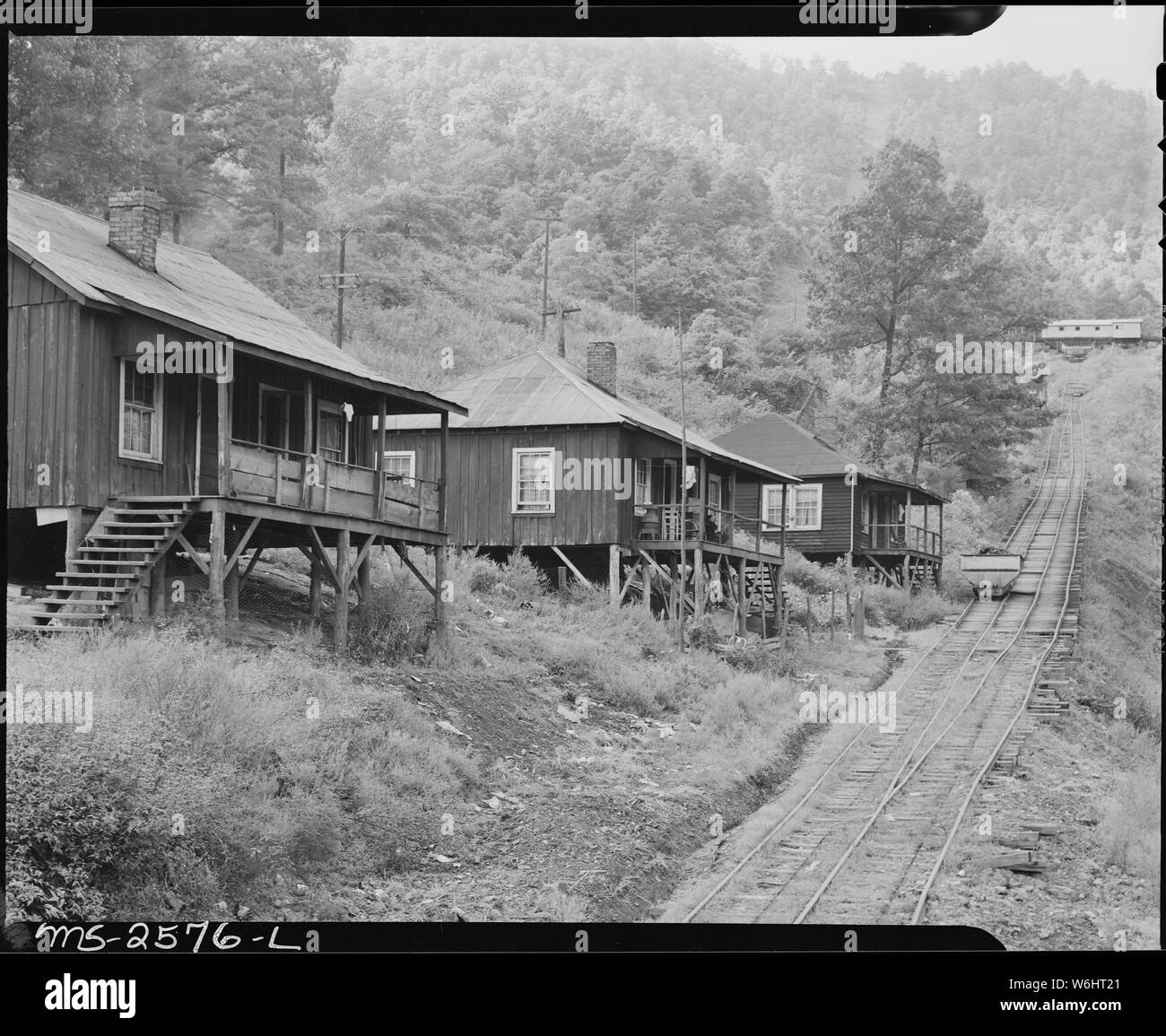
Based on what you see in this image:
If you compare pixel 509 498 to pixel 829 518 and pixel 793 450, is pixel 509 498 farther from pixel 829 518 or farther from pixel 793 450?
pixel 793 450

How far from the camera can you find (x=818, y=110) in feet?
188

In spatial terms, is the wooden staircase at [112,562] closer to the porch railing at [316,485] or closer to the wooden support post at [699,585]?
the porch railing at [316,485]

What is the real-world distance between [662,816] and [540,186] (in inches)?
1485

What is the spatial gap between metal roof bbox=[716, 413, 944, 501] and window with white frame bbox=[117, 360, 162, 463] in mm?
27240

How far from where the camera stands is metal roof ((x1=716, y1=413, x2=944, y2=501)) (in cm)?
4356

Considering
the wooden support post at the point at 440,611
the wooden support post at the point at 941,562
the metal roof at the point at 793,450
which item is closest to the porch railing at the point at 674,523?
the wooden support post at the point at 440,611

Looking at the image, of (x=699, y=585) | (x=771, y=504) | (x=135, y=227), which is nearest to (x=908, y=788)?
(x=699, y=585)

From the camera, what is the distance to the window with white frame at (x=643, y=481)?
107ft

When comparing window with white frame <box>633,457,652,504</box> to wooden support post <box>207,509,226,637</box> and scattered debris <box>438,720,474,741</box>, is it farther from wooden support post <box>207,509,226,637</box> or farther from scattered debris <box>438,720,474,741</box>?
wooden support post <box>207,509,226,637</box>

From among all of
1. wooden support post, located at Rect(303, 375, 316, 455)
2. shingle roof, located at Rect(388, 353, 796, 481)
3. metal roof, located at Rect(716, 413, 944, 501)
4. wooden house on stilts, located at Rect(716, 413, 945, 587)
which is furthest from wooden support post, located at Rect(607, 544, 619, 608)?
metal roof, located at Rect(716, 413, 944, 501)

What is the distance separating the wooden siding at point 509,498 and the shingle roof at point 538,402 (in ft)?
1.16

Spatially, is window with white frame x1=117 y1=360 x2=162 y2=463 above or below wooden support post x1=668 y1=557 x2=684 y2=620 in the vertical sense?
above
